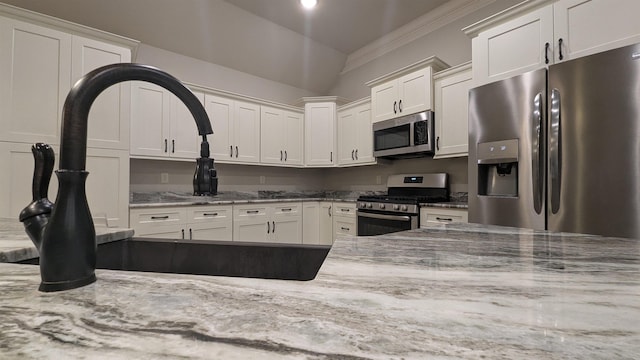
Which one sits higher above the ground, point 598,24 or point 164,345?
point 598,24

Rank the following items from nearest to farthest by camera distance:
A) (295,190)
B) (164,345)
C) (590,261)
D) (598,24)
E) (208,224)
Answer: (164,345), (590,261), (598,24), (208,224), (295,190)

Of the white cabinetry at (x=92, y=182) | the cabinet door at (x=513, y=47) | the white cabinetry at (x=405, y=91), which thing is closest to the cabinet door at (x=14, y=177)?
the white cabinetry at (x=92, y=182)

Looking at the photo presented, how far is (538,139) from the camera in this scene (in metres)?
1.80

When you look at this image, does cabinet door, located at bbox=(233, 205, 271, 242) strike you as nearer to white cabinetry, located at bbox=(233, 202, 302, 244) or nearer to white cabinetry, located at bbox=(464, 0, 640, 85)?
white cabinetry, located at bbox=(233, 202, 302, 244)

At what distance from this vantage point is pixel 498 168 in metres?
2.10

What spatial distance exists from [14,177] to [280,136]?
104 inches

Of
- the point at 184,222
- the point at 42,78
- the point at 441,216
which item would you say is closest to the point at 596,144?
the point at 441,216

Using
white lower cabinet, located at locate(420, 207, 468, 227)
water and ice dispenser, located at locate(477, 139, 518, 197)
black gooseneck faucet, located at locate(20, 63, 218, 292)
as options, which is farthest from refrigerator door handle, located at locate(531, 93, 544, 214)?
black gooseneck faucet, located at locate(20, 63, 218, 292)

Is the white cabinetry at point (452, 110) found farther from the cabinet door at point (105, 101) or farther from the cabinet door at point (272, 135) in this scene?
the cabinet door at point (105, 101)

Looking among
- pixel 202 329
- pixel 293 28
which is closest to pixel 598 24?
pixel 202 329

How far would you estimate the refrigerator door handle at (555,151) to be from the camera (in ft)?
5.62

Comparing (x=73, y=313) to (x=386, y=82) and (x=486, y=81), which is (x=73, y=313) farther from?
(x=386, y=82)

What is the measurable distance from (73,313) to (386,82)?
346 cm

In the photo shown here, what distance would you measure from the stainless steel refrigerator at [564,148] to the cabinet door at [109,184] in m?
2.98
